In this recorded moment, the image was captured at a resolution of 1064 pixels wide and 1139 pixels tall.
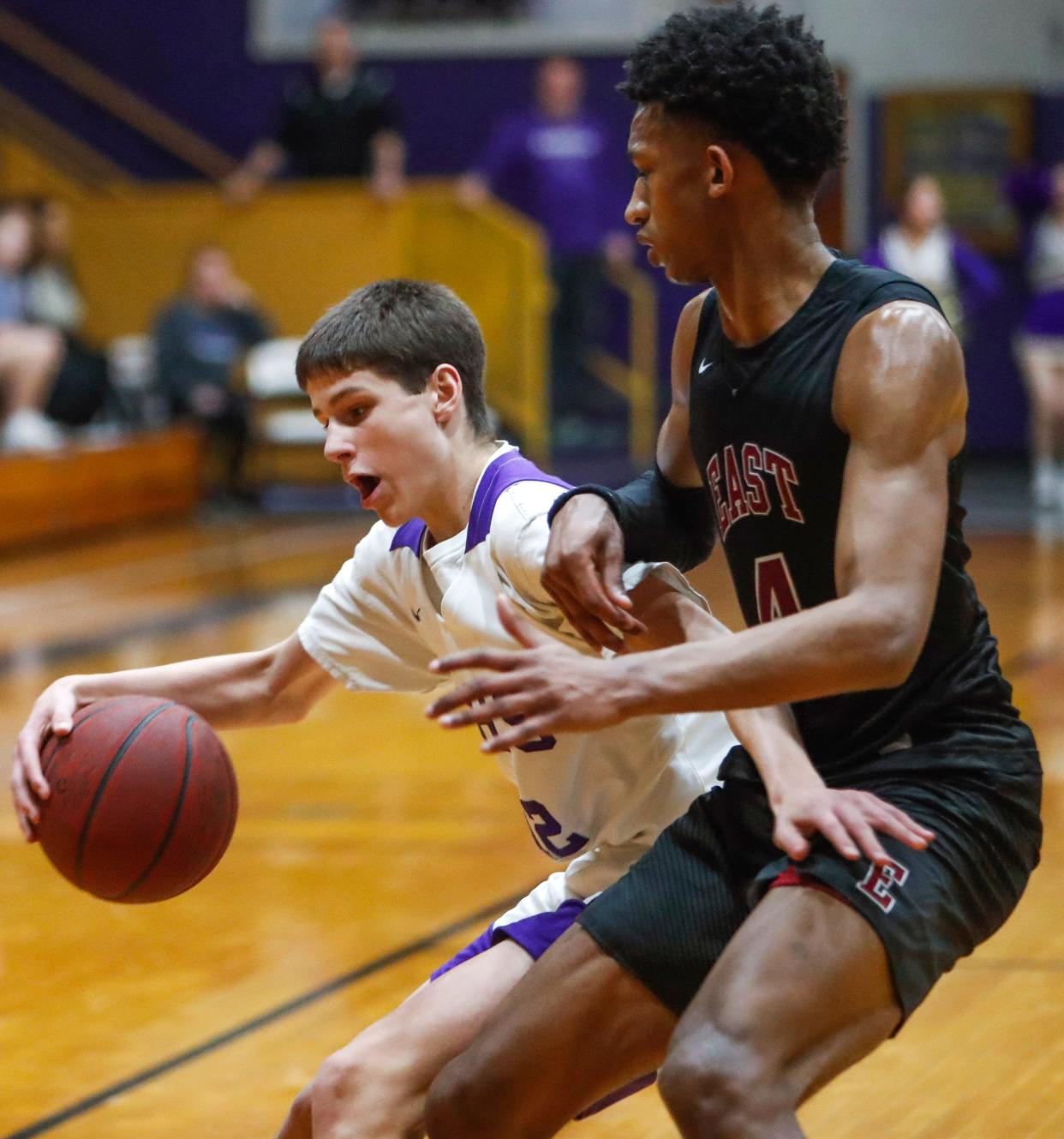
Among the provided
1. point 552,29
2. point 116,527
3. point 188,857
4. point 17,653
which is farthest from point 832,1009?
point 552,29

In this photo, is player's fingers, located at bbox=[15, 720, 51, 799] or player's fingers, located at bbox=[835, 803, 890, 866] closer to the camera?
player's fingers, located at bbox=[835, 803, 890, 866]

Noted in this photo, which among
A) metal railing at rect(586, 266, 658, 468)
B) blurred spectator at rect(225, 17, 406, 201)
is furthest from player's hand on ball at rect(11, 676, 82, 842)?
metal railing at rect(586, 266, 658, 468)

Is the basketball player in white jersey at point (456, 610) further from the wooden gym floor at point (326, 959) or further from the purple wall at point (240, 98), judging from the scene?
the purple wall at point (240, 98)

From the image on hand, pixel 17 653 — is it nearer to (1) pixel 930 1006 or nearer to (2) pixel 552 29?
(1) pixel 930 1006

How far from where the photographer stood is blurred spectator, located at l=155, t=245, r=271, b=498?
1324cm

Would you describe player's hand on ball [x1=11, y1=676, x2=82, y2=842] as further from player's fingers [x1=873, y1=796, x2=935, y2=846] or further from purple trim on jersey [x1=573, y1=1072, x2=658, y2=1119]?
player's fingers [x1=873, y1=796, x2=935, y2=846]

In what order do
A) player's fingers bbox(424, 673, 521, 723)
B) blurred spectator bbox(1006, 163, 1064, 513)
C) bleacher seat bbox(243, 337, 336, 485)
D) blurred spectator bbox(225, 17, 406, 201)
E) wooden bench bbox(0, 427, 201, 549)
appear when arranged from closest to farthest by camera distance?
player's fingers bbox(424, 673, 521, 723), wooden bench bbox(0, 427, 201, 549), blurred spectator bbox(1006, 163, 1064, 513), bleacher seat bbox(243, 337, 336, 485), blurred spectator bbox(225, 17, 406, 201)

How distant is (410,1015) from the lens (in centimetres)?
284

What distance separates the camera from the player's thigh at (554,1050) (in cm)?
262

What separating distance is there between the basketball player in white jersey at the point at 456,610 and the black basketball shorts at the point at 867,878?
0.69 ft

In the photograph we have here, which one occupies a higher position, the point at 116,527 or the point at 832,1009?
the point at 832,1009

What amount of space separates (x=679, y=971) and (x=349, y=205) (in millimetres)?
12037

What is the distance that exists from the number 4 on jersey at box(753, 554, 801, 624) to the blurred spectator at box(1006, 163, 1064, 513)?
34.6 ft

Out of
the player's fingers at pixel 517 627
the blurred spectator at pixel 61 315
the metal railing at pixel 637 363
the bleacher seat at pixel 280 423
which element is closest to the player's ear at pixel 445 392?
the player's fingers at pixel 517 627
